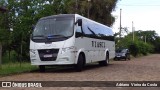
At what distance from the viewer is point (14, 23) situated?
120 feet

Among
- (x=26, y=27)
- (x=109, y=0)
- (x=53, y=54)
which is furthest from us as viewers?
(x=109, y=0)

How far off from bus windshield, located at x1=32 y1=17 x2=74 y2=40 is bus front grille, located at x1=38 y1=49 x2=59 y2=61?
0.71m

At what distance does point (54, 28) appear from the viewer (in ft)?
66.5

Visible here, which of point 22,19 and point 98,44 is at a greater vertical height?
point 22,19

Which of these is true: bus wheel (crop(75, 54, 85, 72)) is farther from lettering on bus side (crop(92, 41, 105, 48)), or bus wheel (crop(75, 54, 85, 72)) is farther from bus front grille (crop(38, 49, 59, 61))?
lettering on bus side (crop(92, 41, 105, 48))

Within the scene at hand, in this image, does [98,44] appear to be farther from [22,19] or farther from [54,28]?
[22,19]

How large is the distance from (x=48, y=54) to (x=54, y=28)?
1.52 meters

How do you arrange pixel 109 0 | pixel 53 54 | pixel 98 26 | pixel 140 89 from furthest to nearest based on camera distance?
1. pixel 109 0
2. pixel 98 26
3. pixel 53 54
4. pixel 140 89

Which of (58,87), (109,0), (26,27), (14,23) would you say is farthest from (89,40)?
(109,0)

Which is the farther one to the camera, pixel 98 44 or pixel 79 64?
pixel 98 44

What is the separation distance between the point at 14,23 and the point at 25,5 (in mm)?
2164

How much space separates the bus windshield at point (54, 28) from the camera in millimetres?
19938

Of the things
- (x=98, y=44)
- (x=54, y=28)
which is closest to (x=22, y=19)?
(x=98, y=44)

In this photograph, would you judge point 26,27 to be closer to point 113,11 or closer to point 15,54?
point 15,54
